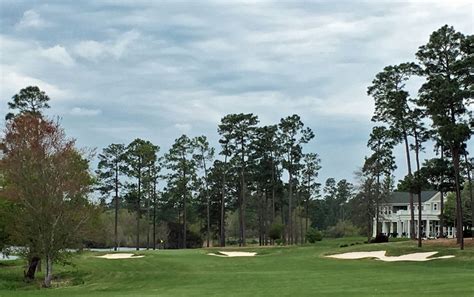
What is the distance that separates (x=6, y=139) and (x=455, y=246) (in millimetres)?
33425

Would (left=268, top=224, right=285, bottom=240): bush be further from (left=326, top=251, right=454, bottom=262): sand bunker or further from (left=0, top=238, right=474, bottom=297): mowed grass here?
(left=326, top=251, right=454, bottom=262): sand bunker

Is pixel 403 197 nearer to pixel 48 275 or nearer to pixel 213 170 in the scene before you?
pixel 213 170

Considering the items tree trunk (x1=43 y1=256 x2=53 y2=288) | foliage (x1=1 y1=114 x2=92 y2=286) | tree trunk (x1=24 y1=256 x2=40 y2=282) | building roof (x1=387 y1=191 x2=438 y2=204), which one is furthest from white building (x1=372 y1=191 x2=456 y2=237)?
tree trunk (x1=43 y1=256 x2=53 y2=288)

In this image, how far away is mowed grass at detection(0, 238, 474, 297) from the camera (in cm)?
2386

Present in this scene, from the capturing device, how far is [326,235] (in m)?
123

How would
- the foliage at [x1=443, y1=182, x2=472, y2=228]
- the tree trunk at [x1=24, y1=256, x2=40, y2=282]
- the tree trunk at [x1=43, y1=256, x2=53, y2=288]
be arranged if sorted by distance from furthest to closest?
the foliage at [x1=443, y1=182, x2=472, y2=228] < the tree trunk at [x1=24, y1=256, x2=40, y2=282] < the tree trunk at [x1=43, y1=256, x2=53, y2=288]

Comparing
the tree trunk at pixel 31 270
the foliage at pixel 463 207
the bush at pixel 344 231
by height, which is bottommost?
the bush at pixel 344 231

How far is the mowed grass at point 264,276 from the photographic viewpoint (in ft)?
78.3

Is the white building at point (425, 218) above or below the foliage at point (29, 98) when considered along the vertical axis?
below

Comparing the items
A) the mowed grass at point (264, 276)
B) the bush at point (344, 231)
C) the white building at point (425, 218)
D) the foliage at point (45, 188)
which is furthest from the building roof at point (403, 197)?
the foliage at point (45, 188)

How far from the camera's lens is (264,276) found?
32.6m

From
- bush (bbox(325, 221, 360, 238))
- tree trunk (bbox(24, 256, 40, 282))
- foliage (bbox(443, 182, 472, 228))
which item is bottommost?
bush (bbox(325, 221, 360, 238))

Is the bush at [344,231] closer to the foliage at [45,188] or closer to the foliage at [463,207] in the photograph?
the foliage at [463,207]

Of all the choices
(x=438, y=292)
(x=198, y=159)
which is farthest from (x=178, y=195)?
(x=438, y=292)
